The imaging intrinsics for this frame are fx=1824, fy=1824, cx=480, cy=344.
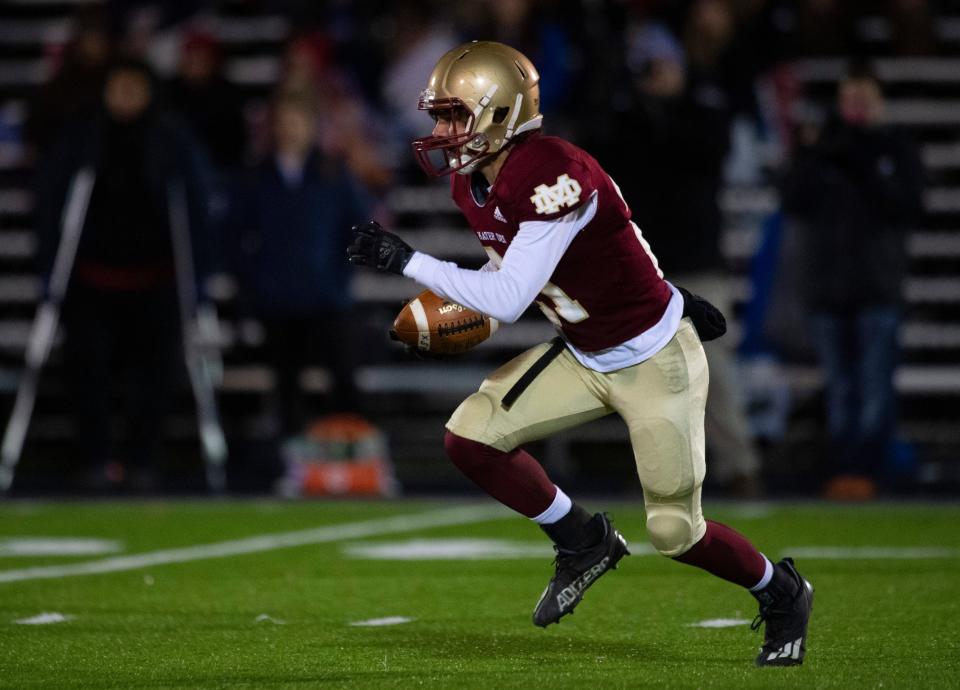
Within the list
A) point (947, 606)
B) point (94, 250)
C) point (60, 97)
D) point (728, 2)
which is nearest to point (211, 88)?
point (60, 97)

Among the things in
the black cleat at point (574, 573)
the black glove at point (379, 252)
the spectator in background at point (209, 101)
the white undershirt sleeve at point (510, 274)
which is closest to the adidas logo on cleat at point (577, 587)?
the black cleat at point (574, 573)

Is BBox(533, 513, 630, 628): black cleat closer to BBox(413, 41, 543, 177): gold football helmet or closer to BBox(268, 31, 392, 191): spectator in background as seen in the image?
BBox(413, 41, 543, 177): gold football helmet

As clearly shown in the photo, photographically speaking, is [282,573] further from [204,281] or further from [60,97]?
[60,97]

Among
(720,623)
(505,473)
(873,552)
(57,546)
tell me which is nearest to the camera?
(505,473)

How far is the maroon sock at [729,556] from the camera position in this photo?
15.5ft

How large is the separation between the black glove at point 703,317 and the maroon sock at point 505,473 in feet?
1.91

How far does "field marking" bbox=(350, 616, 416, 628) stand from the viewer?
5.34 metres

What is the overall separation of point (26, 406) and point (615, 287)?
5.66 metres

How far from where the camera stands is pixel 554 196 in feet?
14.9

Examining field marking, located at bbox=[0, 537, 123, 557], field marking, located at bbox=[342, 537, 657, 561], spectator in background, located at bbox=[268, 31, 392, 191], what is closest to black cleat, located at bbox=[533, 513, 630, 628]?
field marking, located at bbox=[342, 537, 657, 561]

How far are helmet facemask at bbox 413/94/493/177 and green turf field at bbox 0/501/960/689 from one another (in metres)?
1.29

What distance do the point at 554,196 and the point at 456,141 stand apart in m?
0.33

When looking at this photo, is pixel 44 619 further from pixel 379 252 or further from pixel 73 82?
pixel 73 82

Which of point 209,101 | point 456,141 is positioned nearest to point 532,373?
point 456,141
